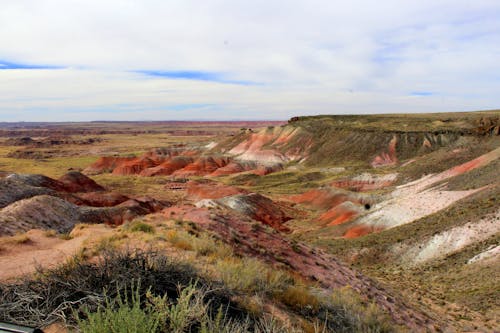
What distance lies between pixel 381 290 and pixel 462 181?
21389mm

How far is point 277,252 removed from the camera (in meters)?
14.3

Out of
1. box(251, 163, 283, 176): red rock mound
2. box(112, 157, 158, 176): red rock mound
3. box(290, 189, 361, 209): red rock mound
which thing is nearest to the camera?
box(290, 189, 361, 209): red rock mound

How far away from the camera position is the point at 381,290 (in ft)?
49.7

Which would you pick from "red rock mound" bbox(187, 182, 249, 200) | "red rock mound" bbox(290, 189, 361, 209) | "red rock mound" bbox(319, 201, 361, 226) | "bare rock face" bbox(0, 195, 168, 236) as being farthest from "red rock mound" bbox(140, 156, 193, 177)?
"bare rock face" bbox(0, 195, 168, 236)

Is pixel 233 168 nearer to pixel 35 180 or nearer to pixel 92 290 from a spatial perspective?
pixel 35 180

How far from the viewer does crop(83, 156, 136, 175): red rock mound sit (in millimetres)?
90650

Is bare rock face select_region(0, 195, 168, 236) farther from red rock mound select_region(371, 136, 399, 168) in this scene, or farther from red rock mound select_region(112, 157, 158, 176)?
red rock mound select_region(112, 157, 158, 176)

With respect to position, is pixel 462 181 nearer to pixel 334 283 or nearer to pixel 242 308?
pixel 334 283

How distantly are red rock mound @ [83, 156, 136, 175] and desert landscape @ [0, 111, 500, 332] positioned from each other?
2057 centimetres

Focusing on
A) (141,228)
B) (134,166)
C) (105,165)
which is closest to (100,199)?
(141,228)

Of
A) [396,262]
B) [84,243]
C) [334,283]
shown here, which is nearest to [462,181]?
[396,262]

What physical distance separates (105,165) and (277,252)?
88.1 meters

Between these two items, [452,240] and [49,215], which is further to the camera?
[49,215]

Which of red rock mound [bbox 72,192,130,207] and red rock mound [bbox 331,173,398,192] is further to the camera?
red rock mound [bbox 331,173,398,192]
